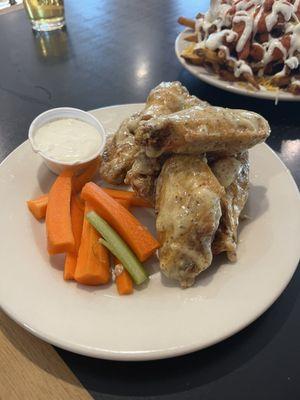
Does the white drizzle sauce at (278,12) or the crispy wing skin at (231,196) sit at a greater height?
the white drizzle sauce at (278,12)

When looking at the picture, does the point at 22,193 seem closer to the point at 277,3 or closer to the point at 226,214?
the point at 226,214

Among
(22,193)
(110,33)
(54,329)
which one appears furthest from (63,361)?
(110,33)

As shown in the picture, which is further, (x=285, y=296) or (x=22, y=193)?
(x=22, y=193)

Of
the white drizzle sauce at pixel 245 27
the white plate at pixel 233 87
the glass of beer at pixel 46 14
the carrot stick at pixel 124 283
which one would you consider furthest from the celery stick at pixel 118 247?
the glass of beer at pixel 46 14

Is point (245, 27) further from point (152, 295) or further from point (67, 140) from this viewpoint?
point (152, 295)

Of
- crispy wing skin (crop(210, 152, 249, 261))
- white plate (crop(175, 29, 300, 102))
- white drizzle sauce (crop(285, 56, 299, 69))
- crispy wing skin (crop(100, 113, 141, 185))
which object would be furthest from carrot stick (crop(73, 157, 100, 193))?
white drizzle sauce (crop(285, 56, 299, 69))

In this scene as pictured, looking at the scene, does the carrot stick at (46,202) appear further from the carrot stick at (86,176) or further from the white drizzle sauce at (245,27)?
the white drizzle sauce at (245,27)
